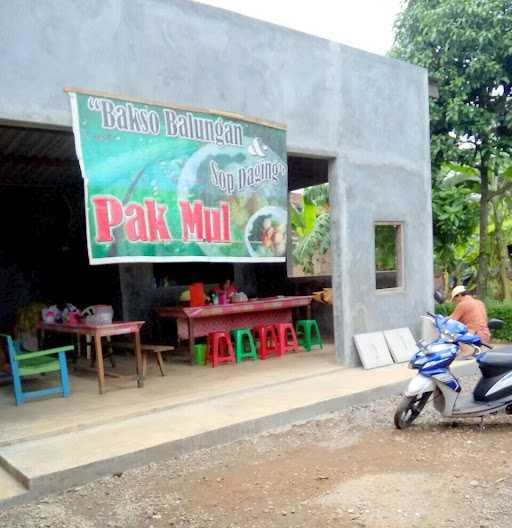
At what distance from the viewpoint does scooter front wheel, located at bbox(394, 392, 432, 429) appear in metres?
5.46

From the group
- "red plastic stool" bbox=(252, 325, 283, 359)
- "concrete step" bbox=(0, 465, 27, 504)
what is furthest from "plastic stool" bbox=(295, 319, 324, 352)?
"concrete step" bbox=(0, 465, 27, 504)

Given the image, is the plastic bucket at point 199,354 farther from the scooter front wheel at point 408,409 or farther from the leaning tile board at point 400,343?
the scooter front wheel at point 408,409

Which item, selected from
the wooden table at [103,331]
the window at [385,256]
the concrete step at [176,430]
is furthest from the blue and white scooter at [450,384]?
the window at [385,256]

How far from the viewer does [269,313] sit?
9797mm

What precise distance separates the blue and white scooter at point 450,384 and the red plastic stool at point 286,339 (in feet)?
12.4

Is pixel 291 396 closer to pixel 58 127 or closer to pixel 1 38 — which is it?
pixel 58 127

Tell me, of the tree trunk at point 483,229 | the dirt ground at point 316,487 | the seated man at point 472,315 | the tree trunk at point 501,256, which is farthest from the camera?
the tree trunk at point 501,256

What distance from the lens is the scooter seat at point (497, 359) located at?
545 centimetres

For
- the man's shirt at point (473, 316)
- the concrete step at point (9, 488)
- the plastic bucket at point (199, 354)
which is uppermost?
the man's shirt at point (473, 316)

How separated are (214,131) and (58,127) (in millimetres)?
1753

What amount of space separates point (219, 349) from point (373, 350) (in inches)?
94.1

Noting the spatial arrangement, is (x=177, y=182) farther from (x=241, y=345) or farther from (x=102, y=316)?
(x=241, y=345)

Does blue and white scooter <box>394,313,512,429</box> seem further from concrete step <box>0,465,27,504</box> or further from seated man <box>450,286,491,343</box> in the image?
concrete step <box>0,465,27,504</box>

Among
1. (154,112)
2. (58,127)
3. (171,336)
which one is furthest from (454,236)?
(58,127)
